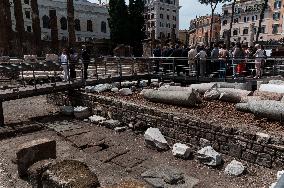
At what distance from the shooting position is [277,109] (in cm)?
712

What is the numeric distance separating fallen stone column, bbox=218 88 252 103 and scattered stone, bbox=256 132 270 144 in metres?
2.79

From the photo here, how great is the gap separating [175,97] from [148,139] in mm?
1896

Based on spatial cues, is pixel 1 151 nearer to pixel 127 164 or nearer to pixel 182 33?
pixel 127 164

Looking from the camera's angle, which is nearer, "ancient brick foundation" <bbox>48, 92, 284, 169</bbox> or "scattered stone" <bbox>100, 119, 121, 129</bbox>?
"ancient brick foundation" <bbox>48, 92, 284, 169</bbox>

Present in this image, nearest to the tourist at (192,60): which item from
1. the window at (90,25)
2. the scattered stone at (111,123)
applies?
the scattered stone at (111,123)

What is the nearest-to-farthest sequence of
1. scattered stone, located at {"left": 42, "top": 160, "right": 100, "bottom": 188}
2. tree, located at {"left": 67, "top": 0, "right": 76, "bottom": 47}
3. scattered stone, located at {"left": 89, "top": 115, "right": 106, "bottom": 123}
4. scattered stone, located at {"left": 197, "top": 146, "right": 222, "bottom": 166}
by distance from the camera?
scattered stone, located at {"left": 42, "top": 160, "right": 100, "bottom": 188}
scattered stone, located at {"left": 197, "top": 146, "right": 222, "bottom": 166}
scattered stone, located at {"left": 89, "top": 115, "right": 106, "bottom": 123}
tree, located at {"left": 67, "top": 0, "right": 76, "bottom": 47}

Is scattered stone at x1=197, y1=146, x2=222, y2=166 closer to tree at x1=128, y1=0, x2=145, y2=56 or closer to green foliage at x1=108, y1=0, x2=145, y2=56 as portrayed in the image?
green foliage at x1=108, y1=0, x2=145, y2=56

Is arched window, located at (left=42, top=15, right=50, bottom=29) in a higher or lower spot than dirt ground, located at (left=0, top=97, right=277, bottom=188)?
higher

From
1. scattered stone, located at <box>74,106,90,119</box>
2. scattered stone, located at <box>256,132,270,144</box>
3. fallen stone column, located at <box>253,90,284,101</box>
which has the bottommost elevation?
scattered stone, located at <box>74,106,90,119</box>

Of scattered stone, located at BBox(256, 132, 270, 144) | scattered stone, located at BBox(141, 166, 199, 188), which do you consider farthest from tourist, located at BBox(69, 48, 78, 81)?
scattered stone, located at BBox(256, 132, 270, 144)

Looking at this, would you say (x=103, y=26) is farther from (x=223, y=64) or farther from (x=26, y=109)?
(x=223, y=64)

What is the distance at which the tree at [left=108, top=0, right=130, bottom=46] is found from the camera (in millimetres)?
42000

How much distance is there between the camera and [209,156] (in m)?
6.89

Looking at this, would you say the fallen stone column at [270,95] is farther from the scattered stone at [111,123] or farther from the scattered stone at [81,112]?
the scattered stone at [81,112]
